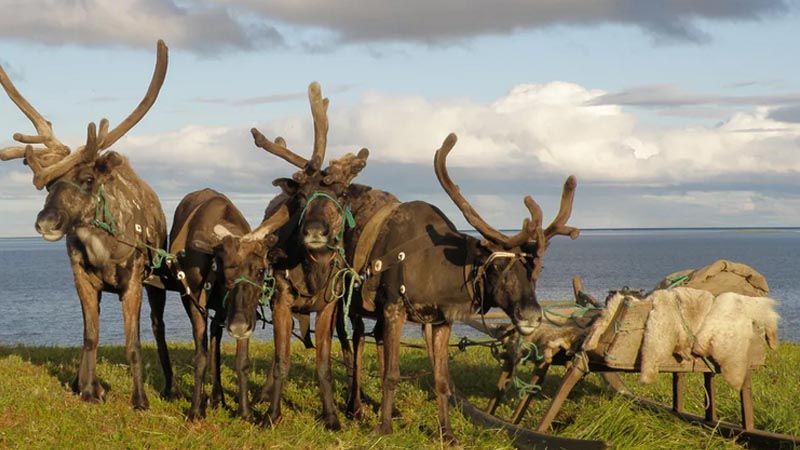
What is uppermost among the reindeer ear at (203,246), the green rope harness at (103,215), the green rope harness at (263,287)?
the green rope harness at (103,215)

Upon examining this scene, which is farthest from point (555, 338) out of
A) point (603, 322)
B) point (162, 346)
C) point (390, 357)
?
point (162, 346)

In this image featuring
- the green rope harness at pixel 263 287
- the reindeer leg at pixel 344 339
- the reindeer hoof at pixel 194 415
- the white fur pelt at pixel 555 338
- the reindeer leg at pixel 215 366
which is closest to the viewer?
the white fur pelt at pixel 555 338

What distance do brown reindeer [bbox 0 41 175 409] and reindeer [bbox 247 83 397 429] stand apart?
1.86 m

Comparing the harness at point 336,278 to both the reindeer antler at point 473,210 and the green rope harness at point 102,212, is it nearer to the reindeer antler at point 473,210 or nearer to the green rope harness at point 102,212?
the reindeer antler at point 473,210

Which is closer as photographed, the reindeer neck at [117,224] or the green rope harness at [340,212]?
the green rope harness at [340,212]

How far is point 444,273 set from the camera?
35.7ft

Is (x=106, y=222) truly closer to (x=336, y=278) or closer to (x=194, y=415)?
(x=194, y=415)

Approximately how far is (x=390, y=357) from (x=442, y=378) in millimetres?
645

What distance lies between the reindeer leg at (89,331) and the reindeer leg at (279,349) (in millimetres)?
2494

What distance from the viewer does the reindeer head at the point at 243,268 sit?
1062cm

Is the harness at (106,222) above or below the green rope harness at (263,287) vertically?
above

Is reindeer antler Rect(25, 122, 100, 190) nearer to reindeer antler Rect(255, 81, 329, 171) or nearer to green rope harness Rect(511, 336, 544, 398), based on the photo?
reindeer antler Rect(255, 81, 329, 171)

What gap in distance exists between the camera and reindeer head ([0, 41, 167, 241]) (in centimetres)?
1135

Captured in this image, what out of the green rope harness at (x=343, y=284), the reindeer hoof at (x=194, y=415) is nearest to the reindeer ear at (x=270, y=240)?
the green rope harness at (x=343, y=284)
